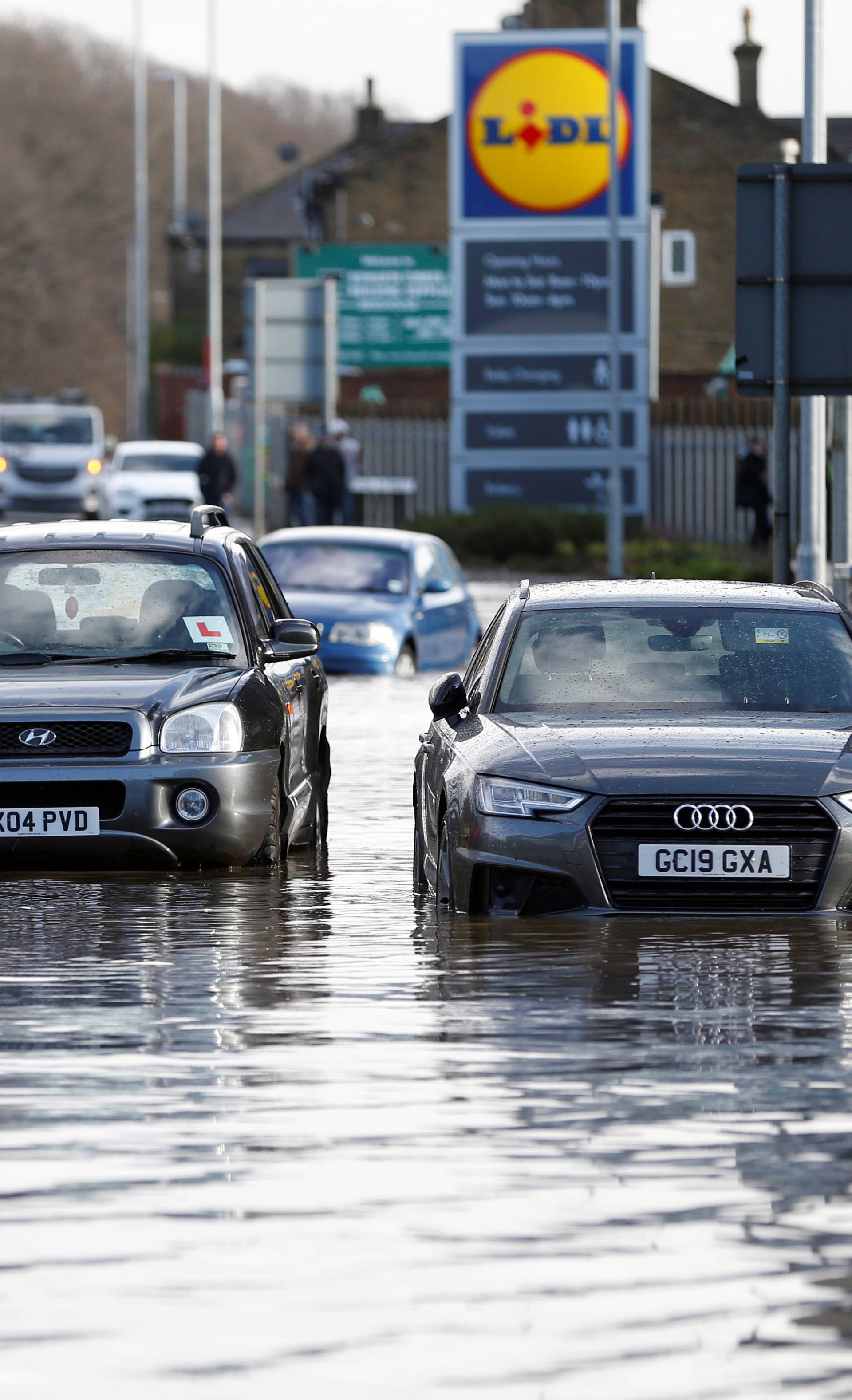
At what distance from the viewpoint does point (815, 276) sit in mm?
17062

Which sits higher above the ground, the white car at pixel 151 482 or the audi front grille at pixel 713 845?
the white car at pixel 151 482

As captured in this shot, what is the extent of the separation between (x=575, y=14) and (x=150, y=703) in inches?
2305

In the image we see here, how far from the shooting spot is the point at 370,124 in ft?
329

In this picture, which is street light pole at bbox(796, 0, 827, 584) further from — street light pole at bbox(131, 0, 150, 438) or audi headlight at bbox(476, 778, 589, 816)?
street light pole at bbox(131, 0, 150, 438)

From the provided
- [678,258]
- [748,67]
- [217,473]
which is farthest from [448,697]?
[748,67]

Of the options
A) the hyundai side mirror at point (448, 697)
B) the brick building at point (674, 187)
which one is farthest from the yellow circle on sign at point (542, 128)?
the hyundai side mirror at point (448, 697)

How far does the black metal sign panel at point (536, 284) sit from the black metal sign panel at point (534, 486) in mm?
2057

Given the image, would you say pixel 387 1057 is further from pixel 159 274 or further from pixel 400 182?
pixel 159 274

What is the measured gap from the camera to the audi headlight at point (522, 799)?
9414 millimetres

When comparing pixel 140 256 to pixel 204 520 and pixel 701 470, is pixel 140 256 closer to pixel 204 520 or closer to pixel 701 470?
pixel 701 470

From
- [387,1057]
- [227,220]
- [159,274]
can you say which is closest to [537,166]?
[387,1057]

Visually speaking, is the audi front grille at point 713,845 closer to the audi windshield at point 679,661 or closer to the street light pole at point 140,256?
the audi windshield at point 679,661

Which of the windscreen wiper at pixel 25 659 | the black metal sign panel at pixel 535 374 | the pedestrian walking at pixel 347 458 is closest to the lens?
the windscreen wiper at pixel 25 659

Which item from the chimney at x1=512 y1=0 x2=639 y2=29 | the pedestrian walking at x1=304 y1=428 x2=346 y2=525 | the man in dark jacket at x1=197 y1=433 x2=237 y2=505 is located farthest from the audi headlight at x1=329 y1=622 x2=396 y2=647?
the chimney at x1=512 y1=0 x2=639 y2=29
